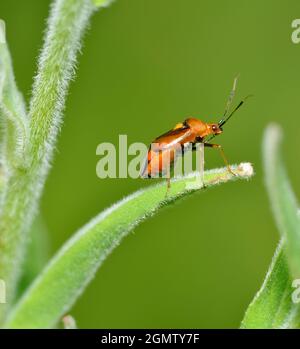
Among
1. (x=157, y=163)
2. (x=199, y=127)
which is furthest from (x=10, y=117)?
(x=199, y=127)

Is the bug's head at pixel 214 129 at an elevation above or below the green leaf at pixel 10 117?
above

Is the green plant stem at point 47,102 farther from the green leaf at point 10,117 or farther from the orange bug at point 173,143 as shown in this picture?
the orange bug at point 173,143

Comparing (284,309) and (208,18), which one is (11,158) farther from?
(208,18)

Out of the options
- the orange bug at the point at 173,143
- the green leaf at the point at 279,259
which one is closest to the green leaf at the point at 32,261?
the orange bug at the point at 173,143

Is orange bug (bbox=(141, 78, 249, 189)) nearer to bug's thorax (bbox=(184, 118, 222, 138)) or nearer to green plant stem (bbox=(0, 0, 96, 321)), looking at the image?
bug's thorax (bbox=(184, 118, 222, 138))

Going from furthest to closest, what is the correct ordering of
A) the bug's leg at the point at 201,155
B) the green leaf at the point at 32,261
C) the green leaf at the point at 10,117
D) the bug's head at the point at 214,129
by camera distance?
the bug's head at the point at 214,129, the green leaf at the point at 32,261, the green leaf at the point at 10,117, the bug's leg at the point at 201,155

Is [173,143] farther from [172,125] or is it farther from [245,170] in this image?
[172,125]

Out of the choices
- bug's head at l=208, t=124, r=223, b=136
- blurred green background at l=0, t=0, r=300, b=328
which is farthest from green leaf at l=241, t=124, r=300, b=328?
blurred green background at l=0, t=0, r=300, b=328

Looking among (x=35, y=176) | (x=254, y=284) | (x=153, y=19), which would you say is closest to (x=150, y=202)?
(x=35, y=176)
